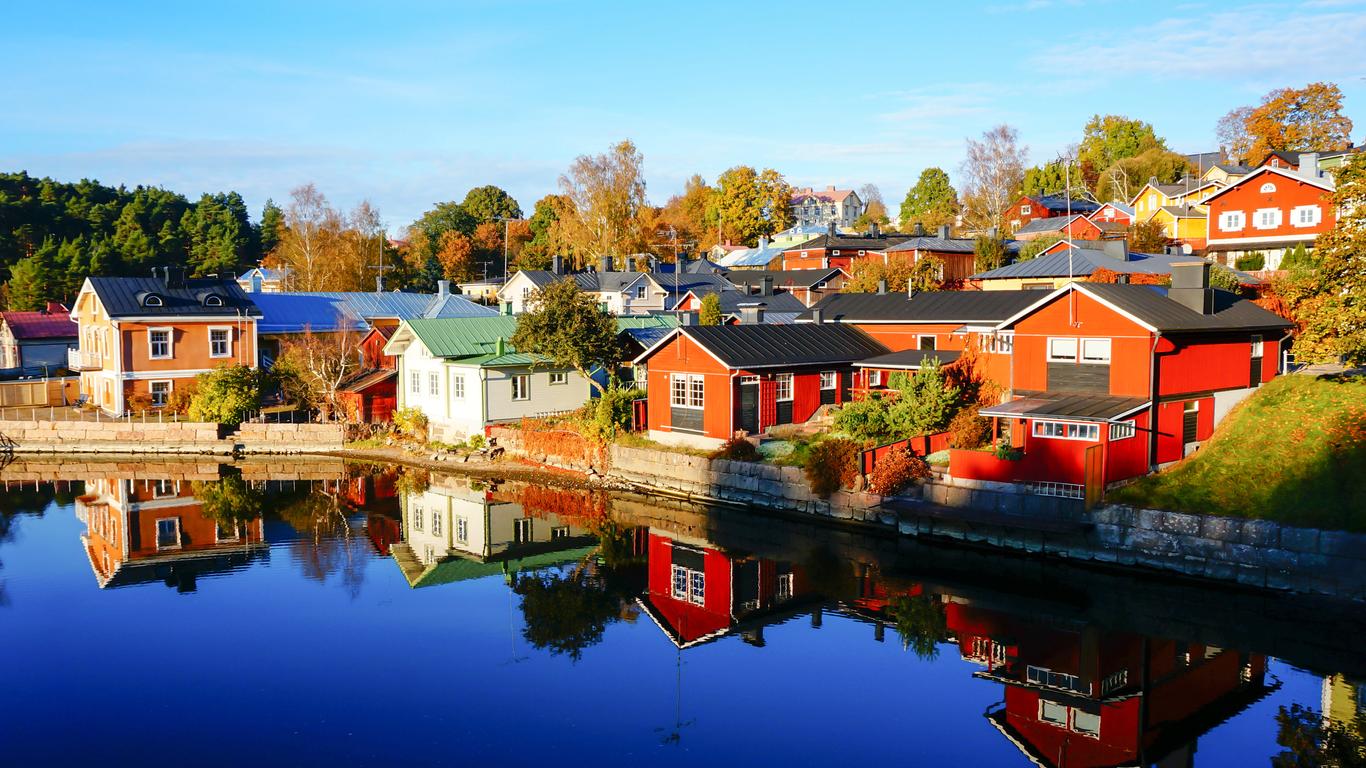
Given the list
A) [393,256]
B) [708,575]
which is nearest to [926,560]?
[708,575]

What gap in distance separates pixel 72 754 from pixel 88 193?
92.5 meters

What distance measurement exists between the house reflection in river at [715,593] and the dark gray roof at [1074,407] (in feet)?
24.1

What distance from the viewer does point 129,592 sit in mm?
24250

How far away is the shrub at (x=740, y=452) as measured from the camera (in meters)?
31.3

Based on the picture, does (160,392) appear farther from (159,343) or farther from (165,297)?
(165,297)

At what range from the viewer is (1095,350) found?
27688 millimetres

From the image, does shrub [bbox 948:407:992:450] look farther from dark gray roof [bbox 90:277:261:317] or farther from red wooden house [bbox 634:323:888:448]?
dark gray roof [bbox 90:277:261:317]

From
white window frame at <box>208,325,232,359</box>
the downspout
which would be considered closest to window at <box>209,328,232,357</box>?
white window frame at <box>208,325,232,359</box>

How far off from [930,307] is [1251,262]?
2049cm

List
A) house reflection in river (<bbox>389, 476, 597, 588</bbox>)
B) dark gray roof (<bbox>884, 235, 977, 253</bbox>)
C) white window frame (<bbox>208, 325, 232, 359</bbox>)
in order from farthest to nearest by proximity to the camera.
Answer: dark gray roof (<bbox>884, 235, 977, 253</bbox>) < white window frame (<bbox>208, 325, 232, 359</bbox>) < house reflection in river (<bbox>389, 476, 597, 588</bbox>)

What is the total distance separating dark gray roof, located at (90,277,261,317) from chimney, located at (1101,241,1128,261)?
3945 cm

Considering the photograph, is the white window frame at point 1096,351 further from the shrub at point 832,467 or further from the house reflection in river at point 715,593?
the house reflection in river at point 715,593

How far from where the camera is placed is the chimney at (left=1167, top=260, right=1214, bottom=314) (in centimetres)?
2891

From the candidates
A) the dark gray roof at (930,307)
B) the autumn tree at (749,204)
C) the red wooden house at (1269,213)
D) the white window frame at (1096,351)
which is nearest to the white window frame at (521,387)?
the dark gray roof at (930,307)
